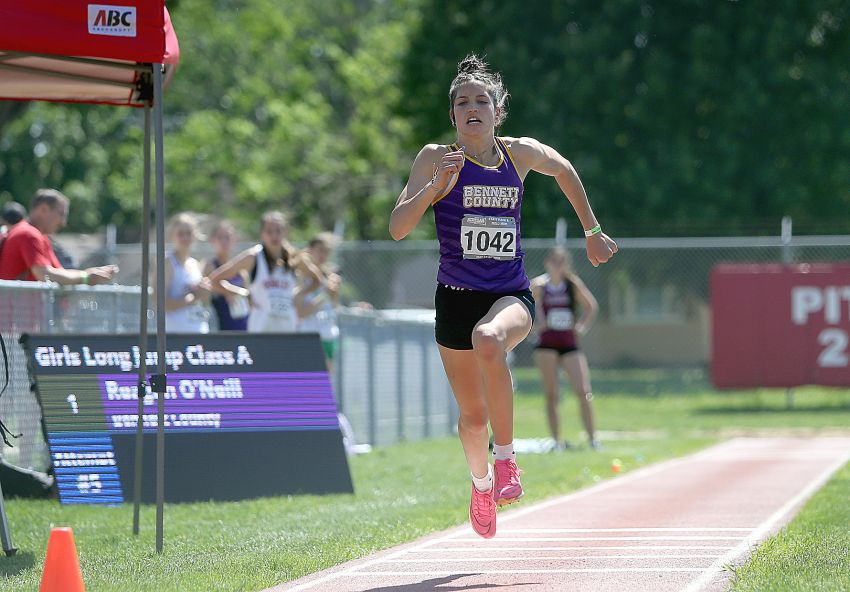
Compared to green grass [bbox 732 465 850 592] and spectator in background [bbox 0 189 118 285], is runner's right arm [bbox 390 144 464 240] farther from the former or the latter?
spectator in background [bbox 0 189 118 285]

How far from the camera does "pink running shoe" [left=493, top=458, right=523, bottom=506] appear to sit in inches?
279

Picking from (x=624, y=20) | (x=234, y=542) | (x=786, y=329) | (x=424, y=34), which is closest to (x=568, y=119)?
(x=624, y=20)

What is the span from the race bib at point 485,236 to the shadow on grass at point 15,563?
2.70 metres

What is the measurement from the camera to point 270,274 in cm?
1248

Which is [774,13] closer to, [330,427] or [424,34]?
[424,34]

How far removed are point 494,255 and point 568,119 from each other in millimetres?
27111

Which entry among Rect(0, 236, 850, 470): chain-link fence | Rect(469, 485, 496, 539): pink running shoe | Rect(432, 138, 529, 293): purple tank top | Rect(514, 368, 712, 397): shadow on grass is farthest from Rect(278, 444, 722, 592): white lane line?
Rect(514, 368, 712, 397): shadow on grass

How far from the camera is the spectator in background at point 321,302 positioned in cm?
1359

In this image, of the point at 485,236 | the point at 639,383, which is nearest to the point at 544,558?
the point at 485,236

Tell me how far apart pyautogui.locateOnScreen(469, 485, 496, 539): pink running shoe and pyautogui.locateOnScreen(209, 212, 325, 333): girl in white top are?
18.0 ft

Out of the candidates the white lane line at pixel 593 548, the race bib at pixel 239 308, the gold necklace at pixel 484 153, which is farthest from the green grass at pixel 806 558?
the race bib at pixel 239 308

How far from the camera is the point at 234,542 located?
7.89m

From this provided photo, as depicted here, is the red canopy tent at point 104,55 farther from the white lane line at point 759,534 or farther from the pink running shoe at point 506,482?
the white lane line at point 759,534

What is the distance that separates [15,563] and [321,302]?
6887 mm
